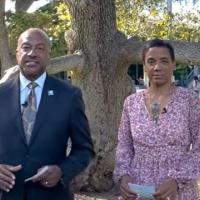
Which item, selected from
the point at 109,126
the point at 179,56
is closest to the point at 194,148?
the point at 179,56

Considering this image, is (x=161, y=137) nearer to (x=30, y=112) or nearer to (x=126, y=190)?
(x=126, y=190)

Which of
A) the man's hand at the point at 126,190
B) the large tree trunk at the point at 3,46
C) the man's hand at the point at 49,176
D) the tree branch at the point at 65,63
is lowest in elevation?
the man's hand at the point at 126,190

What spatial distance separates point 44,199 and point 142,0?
9.79 m

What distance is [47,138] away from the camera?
3707 mm

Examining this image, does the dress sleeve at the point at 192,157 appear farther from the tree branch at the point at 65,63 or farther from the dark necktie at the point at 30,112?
the tree branch at the point at 65,63

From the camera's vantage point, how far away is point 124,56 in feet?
26.8

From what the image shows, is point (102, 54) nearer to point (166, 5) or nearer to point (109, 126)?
point (109, 126)

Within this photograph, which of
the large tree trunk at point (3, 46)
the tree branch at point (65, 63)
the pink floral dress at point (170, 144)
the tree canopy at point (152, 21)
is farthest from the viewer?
the large tree trunk at point (3, 46)

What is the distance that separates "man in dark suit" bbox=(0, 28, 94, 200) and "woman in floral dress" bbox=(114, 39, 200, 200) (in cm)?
29

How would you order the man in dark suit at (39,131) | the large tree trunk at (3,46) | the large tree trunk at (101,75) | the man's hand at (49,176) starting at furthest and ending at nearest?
the large tree trunk at (3,46)
the large tree trunk at (101,75)
the man in dark suit at (39,131)
the man's hand at (49,176)

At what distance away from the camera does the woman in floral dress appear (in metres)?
3.77

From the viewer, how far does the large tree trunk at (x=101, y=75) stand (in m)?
8.20

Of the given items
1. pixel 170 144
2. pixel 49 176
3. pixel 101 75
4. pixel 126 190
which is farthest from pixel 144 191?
pixel 101 75

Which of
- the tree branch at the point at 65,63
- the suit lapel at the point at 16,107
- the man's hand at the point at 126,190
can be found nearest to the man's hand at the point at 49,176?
the suit lapel at the point at 16,107
